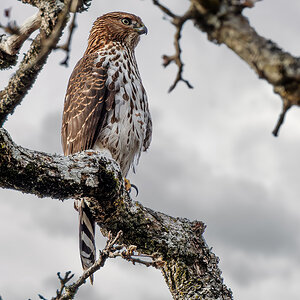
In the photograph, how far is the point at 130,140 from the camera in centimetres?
535

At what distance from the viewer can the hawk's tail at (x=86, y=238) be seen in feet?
15.2

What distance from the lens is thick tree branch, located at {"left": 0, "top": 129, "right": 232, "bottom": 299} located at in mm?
3421

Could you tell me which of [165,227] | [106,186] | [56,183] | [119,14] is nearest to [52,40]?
[56,183]

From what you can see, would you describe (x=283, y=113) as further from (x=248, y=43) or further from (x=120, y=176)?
(x=120, y=176)

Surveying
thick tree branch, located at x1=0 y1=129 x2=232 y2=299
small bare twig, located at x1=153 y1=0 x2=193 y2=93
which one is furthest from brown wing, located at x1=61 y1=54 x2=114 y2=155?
small bare twig, located at x1=153 y1=0 x2=193 y2=93

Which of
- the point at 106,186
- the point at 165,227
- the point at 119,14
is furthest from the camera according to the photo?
the point at 119,14

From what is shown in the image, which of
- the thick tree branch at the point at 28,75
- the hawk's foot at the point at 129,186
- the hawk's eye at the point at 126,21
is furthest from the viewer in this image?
the hawk's eye at the point at 126,21

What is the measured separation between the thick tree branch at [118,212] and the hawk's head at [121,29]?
2567 mm

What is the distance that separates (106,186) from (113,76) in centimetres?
199

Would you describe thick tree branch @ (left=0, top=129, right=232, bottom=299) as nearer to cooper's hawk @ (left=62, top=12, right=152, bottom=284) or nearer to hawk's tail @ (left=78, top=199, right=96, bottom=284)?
hawk's tail @ (left=78, top=199, right=96, bottom=284)

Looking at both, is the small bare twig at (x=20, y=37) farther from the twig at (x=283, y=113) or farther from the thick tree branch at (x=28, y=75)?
the twig at (x=283, y=113)

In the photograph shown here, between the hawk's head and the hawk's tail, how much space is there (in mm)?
2469

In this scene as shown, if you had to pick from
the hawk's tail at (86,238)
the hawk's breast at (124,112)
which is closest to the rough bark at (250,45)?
the hawk's tail at (86,238)

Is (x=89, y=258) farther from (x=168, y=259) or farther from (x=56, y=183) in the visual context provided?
(x=56, y=183)
